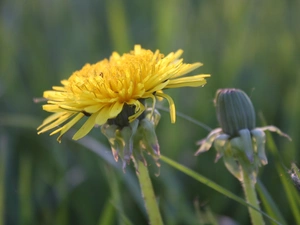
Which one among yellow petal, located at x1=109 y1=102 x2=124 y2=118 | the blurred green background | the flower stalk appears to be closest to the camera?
yellow petal, located at x1=109 y1=102 x2=124 y2=118

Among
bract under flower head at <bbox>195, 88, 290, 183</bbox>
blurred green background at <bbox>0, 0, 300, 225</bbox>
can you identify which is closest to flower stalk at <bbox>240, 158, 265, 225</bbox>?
bract under flower head at <bbox>195, 88, 290, 183</bbox>

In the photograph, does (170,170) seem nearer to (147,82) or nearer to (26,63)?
(147,82)

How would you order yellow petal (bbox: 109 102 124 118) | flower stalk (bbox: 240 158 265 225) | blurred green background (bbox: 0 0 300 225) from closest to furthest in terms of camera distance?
yellow petal (bbox: 109 102 124 118) → flower stalk (bbox: 240 158 265 225) → blurred green background (bbox: 0 0 300 225)

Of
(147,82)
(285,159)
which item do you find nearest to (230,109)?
(147,82)

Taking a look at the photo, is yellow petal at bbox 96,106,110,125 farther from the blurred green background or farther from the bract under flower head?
the blurred green background

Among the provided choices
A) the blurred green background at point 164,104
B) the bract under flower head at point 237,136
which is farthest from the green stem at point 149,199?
the blurred green background at point 164,104

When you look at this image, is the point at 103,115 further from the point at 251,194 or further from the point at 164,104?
the point at 164,104
